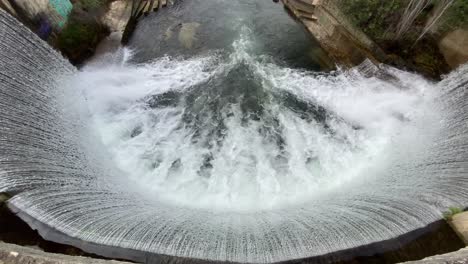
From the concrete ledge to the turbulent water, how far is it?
0.72m

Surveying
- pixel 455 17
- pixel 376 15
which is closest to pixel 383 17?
pixel 376 15

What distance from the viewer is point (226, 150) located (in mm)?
7801

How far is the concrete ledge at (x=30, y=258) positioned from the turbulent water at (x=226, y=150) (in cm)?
72

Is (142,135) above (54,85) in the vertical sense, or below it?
below

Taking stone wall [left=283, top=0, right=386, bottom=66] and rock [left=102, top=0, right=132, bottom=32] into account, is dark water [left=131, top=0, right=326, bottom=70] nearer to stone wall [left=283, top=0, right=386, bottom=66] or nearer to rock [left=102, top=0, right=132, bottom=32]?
stone wall [left=283, top=0, right=386, bottom=66]

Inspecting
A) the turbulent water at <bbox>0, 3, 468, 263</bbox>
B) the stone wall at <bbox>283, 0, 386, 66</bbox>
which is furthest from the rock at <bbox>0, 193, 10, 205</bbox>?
the stone wall at <bbox>283, 0, 386, 66</bbox>

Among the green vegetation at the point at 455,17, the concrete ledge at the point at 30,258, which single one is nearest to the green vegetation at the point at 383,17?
the green vegetation at the point at 455,17

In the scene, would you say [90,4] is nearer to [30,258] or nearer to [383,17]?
[30,258]

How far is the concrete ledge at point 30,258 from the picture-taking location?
3877 mm

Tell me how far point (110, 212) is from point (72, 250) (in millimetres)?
924

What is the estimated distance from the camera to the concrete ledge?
12.7 feet

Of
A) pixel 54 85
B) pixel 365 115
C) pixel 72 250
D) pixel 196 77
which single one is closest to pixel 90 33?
pixel 54 85

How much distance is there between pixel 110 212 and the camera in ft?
17.9

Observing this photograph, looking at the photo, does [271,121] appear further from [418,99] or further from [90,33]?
[90,33]
